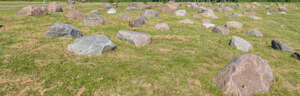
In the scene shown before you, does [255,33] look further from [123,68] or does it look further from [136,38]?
[123,68]

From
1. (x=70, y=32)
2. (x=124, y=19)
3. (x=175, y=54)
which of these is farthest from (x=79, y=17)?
(x=175, y=54)

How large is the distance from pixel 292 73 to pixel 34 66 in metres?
17.4

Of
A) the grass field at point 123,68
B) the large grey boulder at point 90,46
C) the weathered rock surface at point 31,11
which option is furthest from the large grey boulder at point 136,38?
the weathered rock surface at point 31,11

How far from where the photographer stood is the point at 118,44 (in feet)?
50.9

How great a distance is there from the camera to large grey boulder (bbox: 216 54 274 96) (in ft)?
29.6

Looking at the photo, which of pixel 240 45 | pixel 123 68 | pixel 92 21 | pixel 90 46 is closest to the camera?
pixel 123 68

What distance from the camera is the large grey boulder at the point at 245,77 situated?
901cm

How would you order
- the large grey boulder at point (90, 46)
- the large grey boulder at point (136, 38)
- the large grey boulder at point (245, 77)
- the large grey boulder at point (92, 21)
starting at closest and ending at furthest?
the large grey boulder at point (245, 77), the large grey boulder at point (90, 46), the large grey boulder at point (136, 38), the large grey boulder at point (92, 21)

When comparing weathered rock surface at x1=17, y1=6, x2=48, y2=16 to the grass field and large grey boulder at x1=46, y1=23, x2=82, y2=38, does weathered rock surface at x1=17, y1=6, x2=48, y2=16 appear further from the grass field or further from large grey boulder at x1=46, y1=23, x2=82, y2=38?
large grey boulder at x1=46, y1=23, x2=82, y2=38

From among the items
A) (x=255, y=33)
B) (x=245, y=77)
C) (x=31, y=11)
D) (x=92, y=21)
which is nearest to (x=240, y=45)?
(x=255, y=33)

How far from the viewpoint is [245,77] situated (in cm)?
907

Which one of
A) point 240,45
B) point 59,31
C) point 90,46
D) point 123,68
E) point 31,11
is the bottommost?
point 240,45

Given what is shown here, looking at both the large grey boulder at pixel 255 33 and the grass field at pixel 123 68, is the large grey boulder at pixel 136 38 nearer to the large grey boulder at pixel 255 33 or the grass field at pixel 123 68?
the grass field at pixel 123 68

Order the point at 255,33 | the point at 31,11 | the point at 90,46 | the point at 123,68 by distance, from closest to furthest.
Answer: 1. the point at 123,68
2. the point at 90,46
3. the point at 255,33
4. the point at 31,11
